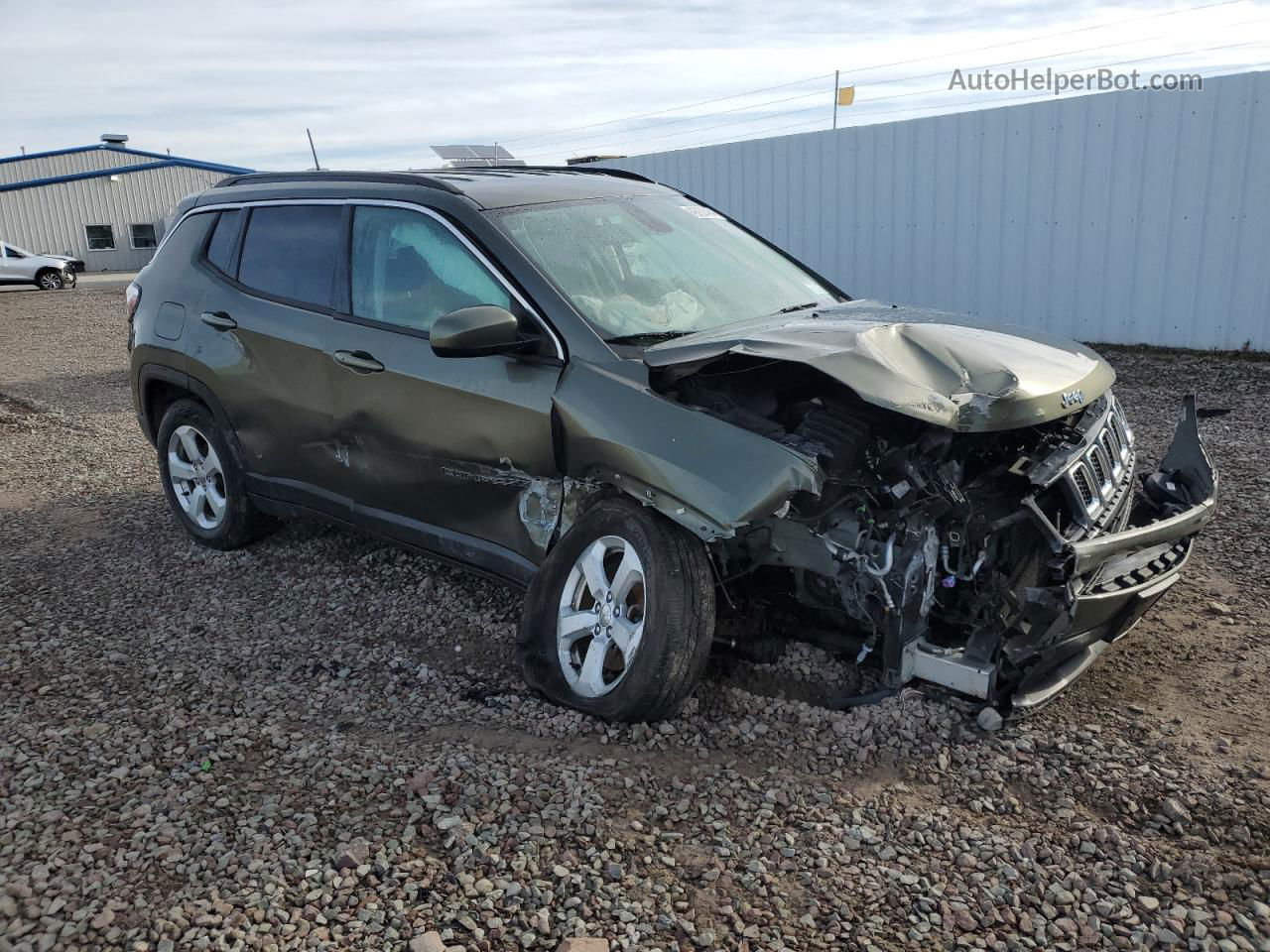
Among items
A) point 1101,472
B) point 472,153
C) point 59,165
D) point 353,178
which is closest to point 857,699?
point 1101,472

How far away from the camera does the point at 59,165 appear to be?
4228 centimetres

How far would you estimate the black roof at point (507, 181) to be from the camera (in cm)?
441

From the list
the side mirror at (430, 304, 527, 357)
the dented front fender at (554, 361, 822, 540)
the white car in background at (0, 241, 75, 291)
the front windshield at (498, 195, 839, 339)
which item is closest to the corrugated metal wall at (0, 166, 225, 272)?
the white car in background at (0, 241, 75, 291)

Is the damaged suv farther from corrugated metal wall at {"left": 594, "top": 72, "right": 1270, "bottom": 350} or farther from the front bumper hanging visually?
corrugated metal wall at {"left": 594, "top": 72, "right": 1270, "bottom": 350}

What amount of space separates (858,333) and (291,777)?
240 cm

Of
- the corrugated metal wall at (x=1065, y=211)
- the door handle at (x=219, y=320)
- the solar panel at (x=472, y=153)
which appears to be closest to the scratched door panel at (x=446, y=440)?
the door handle at (x=219, y=320)

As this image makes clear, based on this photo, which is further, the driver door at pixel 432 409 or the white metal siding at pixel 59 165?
the white metal siding at pixel 59 165

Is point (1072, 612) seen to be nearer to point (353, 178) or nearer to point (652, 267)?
point (652, 267)

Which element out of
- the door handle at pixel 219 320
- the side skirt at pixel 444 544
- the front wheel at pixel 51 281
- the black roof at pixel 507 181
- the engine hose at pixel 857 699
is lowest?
the front wheel at pixel 51 281


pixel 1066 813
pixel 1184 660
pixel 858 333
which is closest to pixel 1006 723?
pixel 1066 813

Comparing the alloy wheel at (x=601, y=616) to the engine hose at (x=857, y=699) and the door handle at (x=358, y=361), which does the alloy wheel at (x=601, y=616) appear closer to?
the engine hose at (x=857, y=699)

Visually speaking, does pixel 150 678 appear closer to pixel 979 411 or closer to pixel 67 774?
pixel 67 774

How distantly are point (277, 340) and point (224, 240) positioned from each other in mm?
933

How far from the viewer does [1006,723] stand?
11.6 feet
